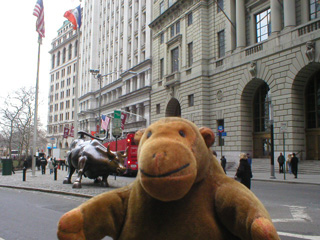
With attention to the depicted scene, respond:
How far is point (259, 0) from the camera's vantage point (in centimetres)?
2752

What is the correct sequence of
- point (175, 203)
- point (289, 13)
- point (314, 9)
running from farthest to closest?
point (289, 13)
point (314, 9)
point (175, 203)

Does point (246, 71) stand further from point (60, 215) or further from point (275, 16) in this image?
point (60, 215)

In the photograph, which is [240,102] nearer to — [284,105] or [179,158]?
[284,105]

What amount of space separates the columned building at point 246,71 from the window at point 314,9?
73mm

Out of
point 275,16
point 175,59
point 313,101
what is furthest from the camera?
point 175,59

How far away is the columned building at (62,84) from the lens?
8444 centimetres

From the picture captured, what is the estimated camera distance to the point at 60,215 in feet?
26.0

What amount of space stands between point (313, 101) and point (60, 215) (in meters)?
22.4

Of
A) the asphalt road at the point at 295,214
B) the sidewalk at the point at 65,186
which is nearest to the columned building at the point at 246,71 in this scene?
the asphalt road at the point at 295,214

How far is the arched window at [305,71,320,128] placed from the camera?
24.0 m

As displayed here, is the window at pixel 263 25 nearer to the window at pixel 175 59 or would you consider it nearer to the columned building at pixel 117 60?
the window at pixel 175 59

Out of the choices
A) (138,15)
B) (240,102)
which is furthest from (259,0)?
(138,15)

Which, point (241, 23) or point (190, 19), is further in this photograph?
point (190, 19)

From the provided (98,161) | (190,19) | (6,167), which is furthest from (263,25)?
(6,167)
